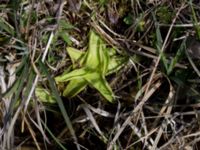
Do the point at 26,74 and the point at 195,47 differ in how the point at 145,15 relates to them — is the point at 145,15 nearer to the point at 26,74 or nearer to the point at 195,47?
the point at 195,47

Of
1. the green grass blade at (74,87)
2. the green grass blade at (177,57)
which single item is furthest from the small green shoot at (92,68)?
the green grass blade at (177,57)

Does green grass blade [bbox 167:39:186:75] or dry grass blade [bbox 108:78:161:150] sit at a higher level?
green grass blade [bbox 167:39:186:75]

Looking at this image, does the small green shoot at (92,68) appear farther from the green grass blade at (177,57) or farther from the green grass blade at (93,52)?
the green grass blade at (177,57)

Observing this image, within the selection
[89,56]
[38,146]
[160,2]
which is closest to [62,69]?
[89,56]

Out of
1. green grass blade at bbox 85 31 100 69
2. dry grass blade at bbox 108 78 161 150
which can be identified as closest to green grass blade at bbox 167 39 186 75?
dry grass blade at bbox 108 78 161 150

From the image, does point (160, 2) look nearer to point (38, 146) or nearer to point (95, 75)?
point (95, 75)

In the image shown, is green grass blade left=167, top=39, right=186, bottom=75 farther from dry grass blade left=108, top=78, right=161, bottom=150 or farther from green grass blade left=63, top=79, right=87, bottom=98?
green grass blade left=63, top=79, right=87, bottom=98

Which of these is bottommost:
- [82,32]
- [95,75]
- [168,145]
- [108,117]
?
[168,145]

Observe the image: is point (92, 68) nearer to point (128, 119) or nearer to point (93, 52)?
point (93, 52)

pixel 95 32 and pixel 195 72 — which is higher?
pixel 95 32

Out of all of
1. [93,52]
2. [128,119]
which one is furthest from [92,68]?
[128,119]

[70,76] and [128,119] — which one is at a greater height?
[70,76]
